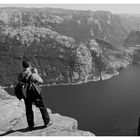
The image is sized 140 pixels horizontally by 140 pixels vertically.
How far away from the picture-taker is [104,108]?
144 m

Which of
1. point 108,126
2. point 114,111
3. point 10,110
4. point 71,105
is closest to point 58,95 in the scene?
point 71,105

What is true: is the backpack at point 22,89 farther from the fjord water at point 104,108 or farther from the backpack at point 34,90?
the fjord water at point 104,108

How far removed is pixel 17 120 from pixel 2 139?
7309 millimetres

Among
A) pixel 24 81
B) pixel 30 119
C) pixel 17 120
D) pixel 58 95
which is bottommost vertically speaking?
pixel 58 95

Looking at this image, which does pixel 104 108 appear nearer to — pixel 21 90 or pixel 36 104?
pixel 36 104

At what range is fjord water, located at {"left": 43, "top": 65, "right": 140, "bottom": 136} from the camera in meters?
121

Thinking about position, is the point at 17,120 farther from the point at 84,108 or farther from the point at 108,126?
the point at 84,108

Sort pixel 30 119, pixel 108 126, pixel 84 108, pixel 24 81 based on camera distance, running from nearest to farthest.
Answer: pixel 24 81 → pixel 30 119 → pixel 108 126 → pixel 84 108

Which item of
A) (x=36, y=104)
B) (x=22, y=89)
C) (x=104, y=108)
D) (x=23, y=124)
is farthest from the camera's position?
(x=104, y=108)

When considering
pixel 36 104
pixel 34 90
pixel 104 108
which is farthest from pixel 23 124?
pixel 104 108

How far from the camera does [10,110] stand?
1889 centimetres

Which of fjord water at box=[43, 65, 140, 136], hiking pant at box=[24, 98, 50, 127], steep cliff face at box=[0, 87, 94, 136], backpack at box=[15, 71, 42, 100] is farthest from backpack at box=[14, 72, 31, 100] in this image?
fjord water at box=[43, 65, 140, 136]

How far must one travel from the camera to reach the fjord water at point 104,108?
397 feet

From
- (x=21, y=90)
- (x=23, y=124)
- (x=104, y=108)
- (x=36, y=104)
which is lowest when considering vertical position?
(x=104, y=108)
